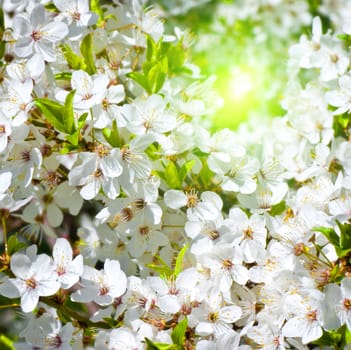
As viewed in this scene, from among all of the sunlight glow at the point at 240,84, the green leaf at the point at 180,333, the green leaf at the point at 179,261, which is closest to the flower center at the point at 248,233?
the green leaf at the point at 179,261

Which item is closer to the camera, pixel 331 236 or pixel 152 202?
pixel 331 236

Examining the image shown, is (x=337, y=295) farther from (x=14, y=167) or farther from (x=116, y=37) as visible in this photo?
(x=116, y=37)

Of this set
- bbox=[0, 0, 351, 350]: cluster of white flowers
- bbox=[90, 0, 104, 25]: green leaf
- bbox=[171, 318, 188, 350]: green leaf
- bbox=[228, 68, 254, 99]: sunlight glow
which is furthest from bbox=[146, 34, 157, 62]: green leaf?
bbox=[228, 68, 254, 99]: sunlight glow

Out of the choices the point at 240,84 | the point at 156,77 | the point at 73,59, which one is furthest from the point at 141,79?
the point at 240,84

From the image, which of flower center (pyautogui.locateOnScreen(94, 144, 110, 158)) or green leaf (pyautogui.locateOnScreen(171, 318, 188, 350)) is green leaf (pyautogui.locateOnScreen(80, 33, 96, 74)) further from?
green leaf (pyautogui.locateOnScreen(171, 318, 188, 350))

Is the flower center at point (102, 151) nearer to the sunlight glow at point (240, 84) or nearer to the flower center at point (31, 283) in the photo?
the flower center at point (31, 283)

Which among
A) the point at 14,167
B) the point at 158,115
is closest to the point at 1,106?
the point at 14,167

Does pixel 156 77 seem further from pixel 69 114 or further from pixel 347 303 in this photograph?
pixel 347 303
